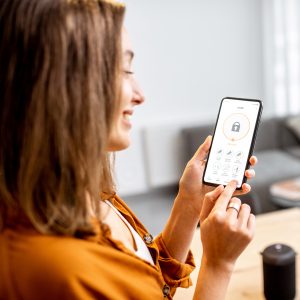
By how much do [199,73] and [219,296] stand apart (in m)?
3.05

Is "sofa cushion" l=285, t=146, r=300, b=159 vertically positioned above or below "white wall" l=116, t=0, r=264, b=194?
below

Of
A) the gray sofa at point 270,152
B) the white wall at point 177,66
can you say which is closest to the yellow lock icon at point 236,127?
the gray sofa at point 270,152

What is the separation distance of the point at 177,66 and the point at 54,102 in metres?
3.08

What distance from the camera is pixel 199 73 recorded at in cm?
360

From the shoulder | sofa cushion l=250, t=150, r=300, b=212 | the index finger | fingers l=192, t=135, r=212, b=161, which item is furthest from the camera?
sofa cushion l=250, t=150, r=300, b=212

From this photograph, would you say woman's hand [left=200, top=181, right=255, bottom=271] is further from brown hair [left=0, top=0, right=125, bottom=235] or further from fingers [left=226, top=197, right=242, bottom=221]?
brown hair [left=0, top=0, right=125, bottom=235]

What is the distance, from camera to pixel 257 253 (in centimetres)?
114

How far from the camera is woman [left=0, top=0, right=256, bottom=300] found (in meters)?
0.53

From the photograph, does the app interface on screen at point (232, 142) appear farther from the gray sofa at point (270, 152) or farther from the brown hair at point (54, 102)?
the gray sofa at point (270, 152)

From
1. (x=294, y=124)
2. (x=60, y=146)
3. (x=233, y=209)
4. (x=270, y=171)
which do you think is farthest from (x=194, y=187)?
(x=294, y=124)

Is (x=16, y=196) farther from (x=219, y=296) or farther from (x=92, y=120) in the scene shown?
(x=219, y=296)

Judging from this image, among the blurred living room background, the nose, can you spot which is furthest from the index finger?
the blurred living room background

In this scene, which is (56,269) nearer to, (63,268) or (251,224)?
(63,268)

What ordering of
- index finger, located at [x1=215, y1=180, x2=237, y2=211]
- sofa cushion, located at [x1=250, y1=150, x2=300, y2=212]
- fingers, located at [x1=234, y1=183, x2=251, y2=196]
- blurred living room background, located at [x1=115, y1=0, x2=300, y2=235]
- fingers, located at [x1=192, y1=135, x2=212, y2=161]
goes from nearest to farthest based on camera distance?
index finger, located at [x1=215, y1=180, x2=237, y2=211], fingers, located at [x1=234, y1=183, x2=251, y2=196], fingers, located at [x1=192, y1=135, x2=212, y2=161], sofa cushion, located at [x1=250, y1=150, x2=300, y2=212], blurred living room background, located at [x1=115, y1=0, x2=300, y2=235]
